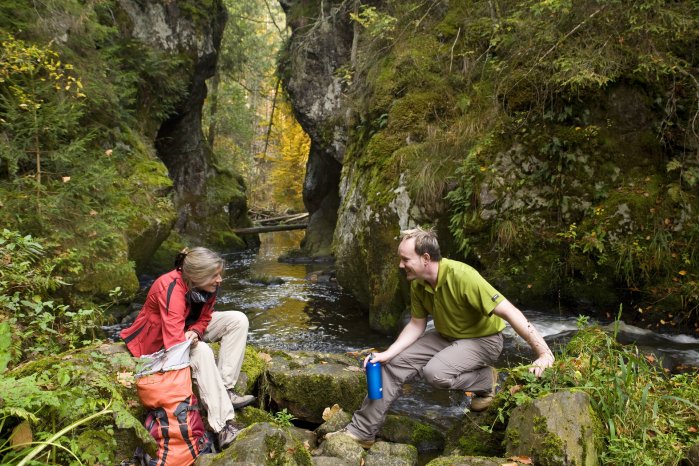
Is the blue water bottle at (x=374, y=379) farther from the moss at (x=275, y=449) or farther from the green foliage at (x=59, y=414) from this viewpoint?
the green foliage at (x=59, y=414)

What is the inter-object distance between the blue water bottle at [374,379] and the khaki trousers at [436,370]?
11cm

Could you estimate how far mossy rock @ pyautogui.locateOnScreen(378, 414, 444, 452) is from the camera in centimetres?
415

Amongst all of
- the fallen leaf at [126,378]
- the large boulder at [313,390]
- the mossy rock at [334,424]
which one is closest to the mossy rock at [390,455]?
the mossy rock at [334,424]

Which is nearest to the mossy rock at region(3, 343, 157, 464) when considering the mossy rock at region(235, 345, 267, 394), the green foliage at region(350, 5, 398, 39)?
the mossy rock at region(235, 345, 267, 394)

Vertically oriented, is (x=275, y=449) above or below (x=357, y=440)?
above

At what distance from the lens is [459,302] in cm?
372

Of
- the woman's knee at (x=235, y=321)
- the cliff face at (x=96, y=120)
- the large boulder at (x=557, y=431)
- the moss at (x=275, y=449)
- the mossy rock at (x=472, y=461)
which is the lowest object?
the mossy rock at (x=472, y=461)

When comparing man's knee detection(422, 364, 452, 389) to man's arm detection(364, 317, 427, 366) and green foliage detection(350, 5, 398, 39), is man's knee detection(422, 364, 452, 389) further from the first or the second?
green foliage detection(350, 5, 398, 39)

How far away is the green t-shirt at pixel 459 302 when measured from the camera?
357 cm

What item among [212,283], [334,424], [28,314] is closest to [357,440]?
[334,424]

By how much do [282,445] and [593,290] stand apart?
531cm

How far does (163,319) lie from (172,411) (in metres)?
0.66

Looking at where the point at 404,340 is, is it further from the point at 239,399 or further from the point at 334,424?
the point at 239,399

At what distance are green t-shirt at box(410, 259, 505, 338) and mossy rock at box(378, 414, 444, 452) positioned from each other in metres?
Answer: 0.97
